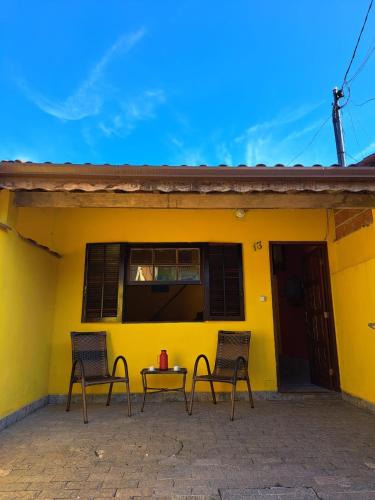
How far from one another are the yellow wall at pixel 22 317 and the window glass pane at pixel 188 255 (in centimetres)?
181

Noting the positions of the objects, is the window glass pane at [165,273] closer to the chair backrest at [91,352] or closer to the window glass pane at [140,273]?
the window glass pane at [140,273]

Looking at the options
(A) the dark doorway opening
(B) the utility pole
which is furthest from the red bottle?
(B) the utility pole

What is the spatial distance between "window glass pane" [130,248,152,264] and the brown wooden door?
2.61 meters

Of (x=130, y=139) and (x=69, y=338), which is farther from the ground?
(x=130, y=139)

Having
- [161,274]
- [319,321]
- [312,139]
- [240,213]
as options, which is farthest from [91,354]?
[312,139]

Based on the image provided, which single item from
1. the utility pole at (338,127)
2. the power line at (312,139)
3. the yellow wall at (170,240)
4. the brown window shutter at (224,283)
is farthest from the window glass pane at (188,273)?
the power line at (312,139)

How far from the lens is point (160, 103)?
10180mm

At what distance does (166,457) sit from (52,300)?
9.32 feet

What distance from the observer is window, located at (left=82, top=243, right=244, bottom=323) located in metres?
4.77

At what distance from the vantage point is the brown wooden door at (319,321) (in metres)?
4.80

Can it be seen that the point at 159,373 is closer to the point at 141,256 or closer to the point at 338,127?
the point at 141,256

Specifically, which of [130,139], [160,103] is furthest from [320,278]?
[130,139]

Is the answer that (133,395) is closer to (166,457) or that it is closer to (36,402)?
(36,402)

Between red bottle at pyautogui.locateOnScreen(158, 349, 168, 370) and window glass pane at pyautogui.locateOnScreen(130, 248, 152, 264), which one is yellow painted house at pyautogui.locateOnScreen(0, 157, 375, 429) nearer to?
window glass pane at pyautogui.locateOnScreen(130, 248, 152, 264)
